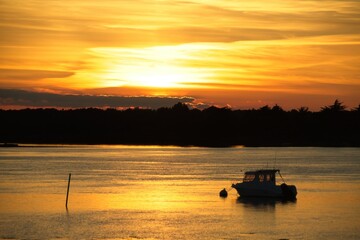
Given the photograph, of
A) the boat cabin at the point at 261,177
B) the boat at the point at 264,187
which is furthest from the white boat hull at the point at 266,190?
the boat cabin at the point at 261,177

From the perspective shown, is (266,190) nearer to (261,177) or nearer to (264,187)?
(264,187)

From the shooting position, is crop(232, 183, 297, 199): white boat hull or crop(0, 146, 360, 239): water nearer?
crop(0, 146, 360, 239): water

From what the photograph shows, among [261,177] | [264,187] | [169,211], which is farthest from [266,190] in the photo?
[169,211]

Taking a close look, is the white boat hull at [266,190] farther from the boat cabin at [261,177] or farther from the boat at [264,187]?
the boat cabin at [261,177]

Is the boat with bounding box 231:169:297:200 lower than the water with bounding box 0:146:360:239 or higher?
higher

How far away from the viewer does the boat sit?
224 ft

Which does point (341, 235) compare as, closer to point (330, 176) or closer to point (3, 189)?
point (3, 189)

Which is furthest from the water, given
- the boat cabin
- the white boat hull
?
the boat cabin

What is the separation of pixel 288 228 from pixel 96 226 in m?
13.6

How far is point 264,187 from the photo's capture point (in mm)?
69562

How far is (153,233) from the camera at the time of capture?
47406 mm

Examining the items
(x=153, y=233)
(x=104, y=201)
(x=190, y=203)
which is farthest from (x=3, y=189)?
(x=153, y=233)

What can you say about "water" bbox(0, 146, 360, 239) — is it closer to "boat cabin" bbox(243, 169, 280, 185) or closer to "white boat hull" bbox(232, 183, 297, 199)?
"white boat hull" bbox(232, 183, 297, 199)

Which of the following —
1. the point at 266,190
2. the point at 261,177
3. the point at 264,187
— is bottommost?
the point at 266,190
